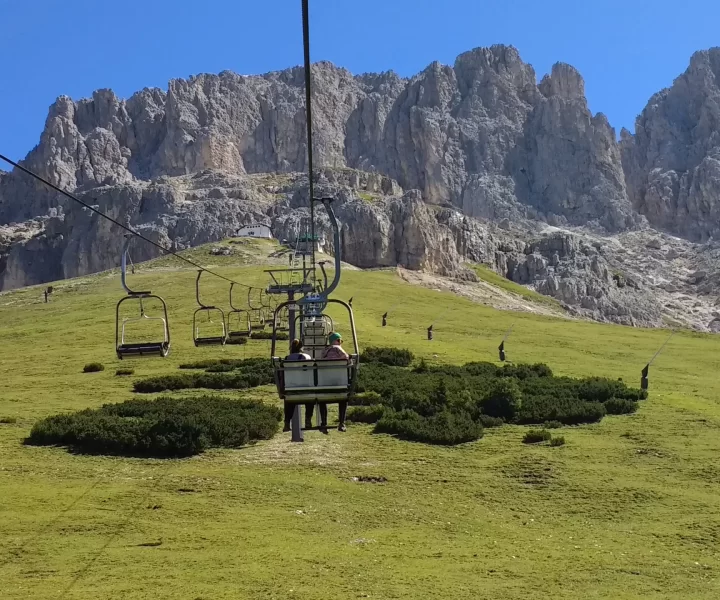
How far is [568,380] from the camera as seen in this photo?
44188 millimetres

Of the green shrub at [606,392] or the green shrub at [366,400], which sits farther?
the green shrub at [606,392]

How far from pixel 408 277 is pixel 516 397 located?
293 ft

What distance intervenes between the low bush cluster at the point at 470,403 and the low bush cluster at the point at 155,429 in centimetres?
538

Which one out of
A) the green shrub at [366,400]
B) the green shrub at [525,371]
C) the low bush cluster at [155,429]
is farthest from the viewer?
the green shrub at [525,371]

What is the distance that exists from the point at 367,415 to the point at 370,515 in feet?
42.7

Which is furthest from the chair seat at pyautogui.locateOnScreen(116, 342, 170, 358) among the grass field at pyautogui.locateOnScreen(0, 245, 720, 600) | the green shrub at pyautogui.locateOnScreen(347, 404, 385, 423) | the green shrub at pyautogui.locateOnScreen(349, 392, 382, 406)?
the green shrub at pyautogui.locateOnScreen(349, 392, 382, 406)

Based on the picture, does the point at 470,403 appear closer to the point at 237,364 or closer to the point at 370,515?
the point at 370,515

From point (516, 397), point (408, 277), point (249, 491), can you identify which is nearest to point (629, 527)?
point (249, 491)

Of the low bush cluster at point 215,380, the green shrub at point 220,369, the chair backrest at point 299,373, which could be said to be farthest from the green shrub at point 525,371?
the chair backrest at point 299,373

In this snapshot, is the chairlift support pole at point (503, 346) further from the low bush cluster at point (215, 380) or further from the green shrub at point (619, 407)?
the green shrub at point (619, 407)

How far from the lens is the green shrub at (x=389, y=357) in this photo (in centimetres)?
5031

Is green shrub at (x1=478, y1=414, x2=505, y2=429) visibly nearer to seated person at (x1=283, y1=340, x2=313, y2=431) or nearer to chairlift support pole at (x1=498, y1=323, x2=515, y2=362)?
seated person at (x1=283, y1=340, x2=313, y2=431)

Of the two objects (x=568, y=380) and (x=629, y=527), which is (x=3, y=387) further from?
(x=629, y=527)

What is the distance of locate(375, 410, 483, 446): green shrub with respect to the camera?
30.7 meters
